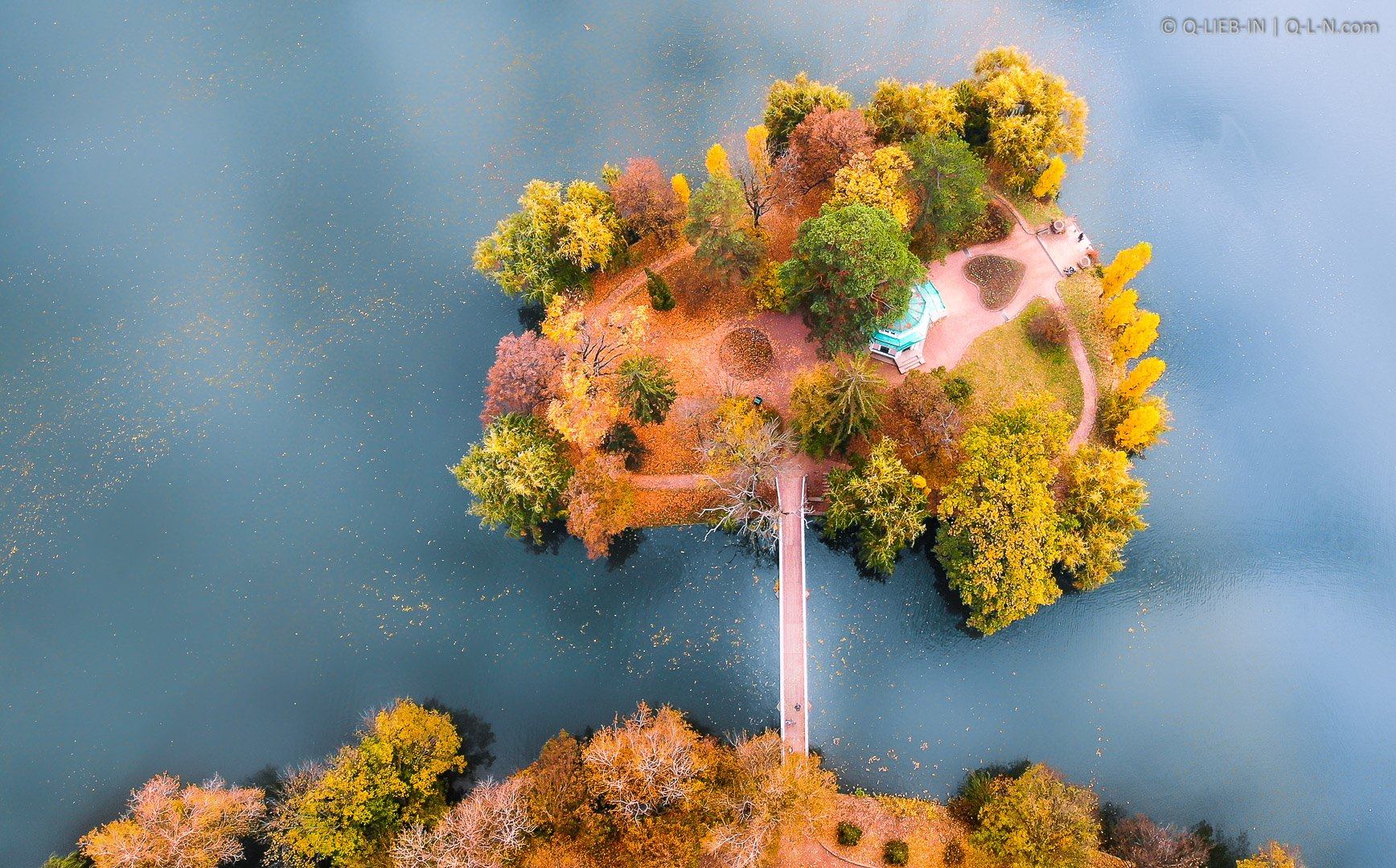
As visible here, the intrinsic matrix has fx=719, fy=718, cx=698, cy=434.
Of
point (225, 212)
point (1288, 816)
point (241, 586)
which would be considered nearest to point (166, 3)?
point (225, 212)

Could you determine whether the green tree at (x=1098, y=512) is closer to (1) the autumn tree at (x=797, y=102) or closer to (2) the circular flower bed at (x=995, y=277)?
(2) the circular flower bed at (x=995, y=277)

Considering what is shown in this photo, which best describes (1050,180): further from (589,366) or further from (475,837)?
(475,837)

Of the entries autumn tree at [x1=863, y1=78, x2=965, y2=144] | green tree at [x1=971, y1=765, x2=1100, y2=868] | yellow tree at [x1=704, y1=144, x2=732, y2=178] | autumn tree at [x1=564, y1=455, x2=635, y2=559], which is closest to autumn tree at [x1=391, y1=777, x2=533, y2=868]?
autumn tree at [x1=564, y1=455, x2=635, y2=559]

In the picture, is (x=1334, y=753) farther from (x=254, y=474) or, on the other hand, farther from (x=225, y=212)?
(x=225, y=212)

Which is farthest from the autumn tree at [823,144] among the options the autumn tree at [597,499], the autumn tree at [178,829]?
the autumn tree at [178,829]

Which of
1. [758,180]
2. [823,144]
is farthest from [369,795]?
[823,144]
